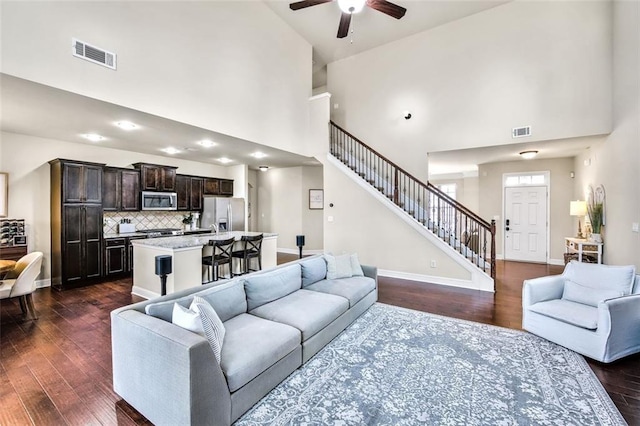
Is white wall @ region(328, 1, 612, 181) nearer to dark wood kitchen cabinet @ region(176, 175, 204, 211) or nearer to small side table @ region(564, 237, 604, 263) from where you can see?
small side table @ region(564, 237, 604, 263)

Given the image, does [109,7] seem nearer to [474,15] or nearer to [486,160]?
[474,15]

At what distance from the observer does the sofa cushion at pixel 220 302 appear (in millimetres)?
2090

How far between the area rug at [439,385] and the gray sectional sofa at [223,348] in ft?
0.68

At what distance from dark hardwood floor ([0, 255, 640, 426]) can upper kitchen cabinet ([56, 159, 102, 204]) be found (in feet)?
5.49

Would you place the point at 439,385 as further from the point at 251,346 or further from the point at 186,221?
the point at 186,221

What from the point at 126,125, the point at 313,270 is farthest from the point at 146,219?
the point at 313,270

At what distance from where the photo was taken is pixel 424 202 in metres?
6.43

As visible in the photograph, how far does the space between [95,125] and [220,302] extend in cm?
385

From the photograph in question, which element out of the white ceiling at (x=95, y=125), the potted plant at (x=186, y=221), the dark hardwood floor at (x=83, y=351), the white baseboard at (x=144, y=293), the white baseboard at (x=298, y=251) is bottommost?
the dark hardwood floor at (x=83, y=351)

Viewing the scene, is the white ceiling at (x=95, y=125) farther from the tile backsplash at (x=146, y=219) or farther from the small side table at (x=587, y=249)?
the small side table at (x=587, y=249)

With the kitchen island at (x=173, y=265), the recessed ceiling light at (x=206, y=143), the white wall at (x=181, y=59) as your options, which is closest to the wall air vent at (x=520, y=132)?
the white wall at (x=181, y=59)

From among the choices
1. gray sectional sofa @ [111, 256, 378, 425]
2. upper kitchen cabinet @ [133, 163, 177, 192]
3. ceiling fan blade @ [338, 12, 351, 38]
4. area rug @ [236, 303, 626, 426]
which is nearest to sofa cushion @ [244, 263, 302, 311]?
gray sectional sofa @ [111, 256, 378, 425]

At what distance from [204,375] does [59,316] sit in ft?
11.5

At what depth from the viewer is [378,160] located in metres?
7.08
